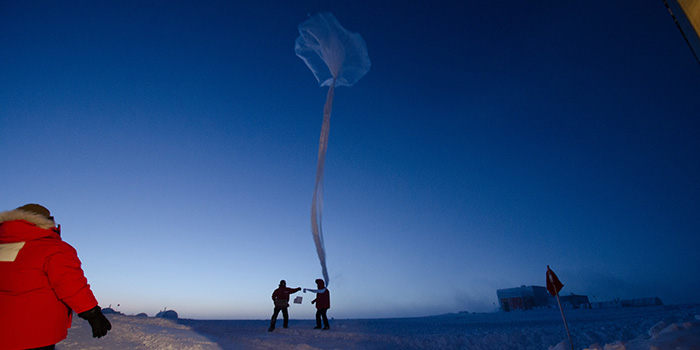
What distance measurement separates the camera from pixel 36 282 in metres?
2.12

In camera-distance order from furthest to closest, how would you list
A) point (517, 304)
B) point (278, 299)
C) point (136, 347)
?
point (517, 304)
point (278, 299)
point (136, 347)

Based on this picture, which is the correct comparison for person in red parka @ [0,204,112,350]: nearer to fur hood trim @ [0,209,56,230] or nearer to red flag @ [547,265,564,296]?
fur hood trim @ [0,209,56,230]

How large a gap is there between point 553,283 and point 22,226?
9154mm

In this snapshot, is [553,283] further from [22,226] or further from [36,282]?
[22,226]

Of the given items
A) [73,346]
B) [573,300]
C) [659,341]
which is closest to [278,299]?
[73,346]

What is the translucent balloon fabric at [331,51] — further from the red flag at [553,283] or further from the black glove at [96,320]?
Answer: the red flag at [553,283]

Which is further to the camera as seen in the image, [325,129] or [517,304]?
[517,304]

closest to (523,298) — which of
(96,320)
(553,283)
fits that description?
(553,283)

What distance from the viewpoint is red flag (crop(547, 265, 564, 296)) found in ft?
22.8

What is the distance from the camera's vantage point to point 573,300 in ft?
207

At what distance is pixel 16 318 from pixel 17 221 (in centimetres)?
68

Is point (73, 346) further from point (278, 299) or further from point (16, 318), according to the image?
point (278, 299)

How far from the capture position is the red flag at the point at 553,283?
6.94m

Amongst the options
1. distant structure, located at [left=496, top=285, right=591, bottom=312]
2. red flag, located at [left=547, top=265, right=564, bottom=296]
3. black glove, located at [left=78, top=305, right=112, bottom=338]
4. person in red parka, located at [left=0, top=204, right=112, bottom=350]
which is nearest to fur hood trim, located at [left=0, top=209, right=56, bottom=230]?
person in red parka, located at [left=0, top=204, right=112, bottom=350]
